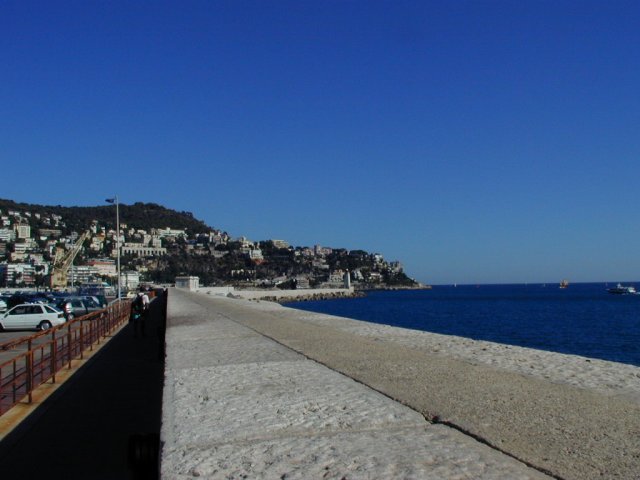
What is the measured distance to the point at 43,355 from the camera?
12609mm

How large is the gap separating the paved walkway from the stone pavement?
47cm

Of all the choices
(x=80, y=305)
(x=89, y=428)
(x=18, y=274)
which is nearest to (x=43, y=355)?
(x=89, y=428)

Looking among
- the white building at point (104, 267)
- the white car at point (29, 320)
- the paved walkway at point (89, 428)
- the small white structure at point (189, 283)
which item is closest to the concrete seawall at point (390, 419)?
the paved walkway at point (89, 428)

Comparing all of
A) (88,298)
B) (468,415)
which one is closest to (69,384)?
(468,415)

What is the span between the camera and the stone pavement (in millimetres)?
4555

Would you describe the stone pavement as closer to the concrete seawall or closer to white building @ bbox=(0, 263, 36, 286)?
the concrete seawall

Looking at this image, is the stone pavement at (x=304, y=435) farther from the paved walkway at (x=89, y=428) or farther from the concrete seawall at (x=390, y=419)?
the paved walkway at (x=89, y=428)

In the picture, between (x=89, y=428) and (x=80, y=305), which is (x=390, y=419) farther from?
(x=80, y=305)

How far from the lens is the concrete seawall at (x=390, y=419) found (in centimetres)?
471

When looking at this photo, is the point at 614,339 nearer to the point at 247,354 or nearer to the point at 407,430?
the point at 247,354

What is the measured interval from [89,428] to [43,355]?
3.39m

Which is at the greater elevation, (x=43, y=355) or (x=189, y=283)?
(x=189, y=283)

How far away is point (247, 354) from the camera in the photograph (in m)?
12.2

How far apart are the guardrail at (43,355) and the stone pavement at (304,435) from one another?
3200 millimetres
